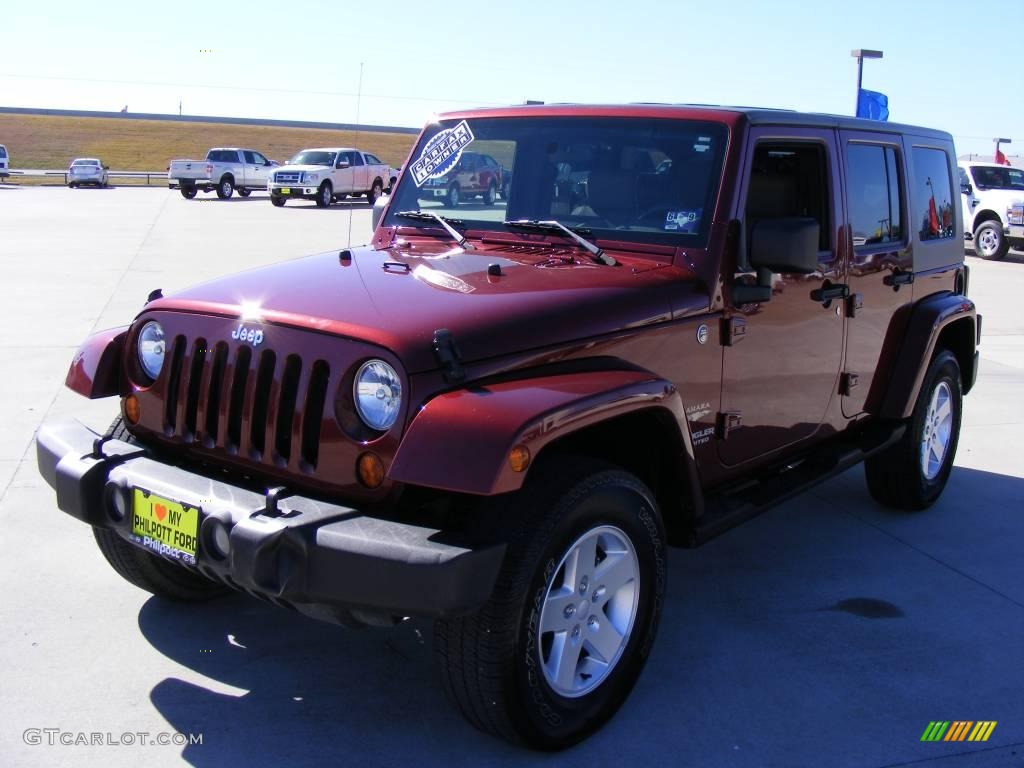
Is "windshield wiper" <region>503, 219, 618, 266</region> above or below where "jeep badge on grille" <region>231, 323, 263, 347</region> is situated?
above

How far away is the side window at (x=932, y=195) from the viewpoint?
5332mm

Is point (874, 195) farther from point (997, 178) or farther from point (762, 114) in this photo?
point (997, 178)

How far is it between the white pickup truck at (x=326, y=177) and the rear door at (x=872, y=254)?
86.5ft

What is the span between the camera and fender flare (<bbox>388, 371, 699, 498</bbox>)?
2691 millimetres

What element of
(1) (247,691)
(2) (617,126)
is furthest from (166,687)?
(2) (617,126)

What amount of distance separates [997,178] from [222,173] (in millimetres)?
23928

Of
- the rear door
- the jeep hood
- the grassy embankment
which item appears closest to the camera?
the jeep hood

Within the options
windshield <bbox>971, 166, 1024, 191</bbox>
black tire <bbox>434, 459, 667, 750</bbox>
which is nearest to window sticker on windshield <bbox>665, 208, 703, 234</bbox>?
black tire <bbox>434, 459, 667, 750</bbox>

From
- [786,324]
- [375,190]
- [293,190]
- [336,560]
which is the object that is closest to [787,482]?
[786,324]

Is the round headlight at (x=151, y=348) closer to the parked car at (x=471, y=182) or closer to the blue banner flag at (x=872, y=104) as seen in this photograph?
the parked car at (x=471, y=182)

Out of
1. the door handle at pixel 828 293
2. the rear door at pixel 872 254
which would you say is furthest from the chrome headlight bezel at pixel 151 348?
the rear door at pixel 872 254

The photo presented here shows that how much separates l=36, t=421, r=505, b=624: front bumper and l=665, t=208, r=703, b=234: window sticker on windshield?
160cm

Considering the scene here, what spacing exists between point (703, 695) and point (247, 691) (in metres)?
1.51

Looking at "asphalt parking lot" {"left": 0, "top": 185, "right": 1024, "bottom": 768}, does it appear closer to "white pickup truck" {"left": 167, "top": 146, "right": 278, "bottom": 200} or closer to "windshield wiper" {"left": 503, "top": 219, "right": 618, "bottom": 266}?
"windshield wiper" {"left": 503, "top": 219, "right": 618, "bottom": 266}
